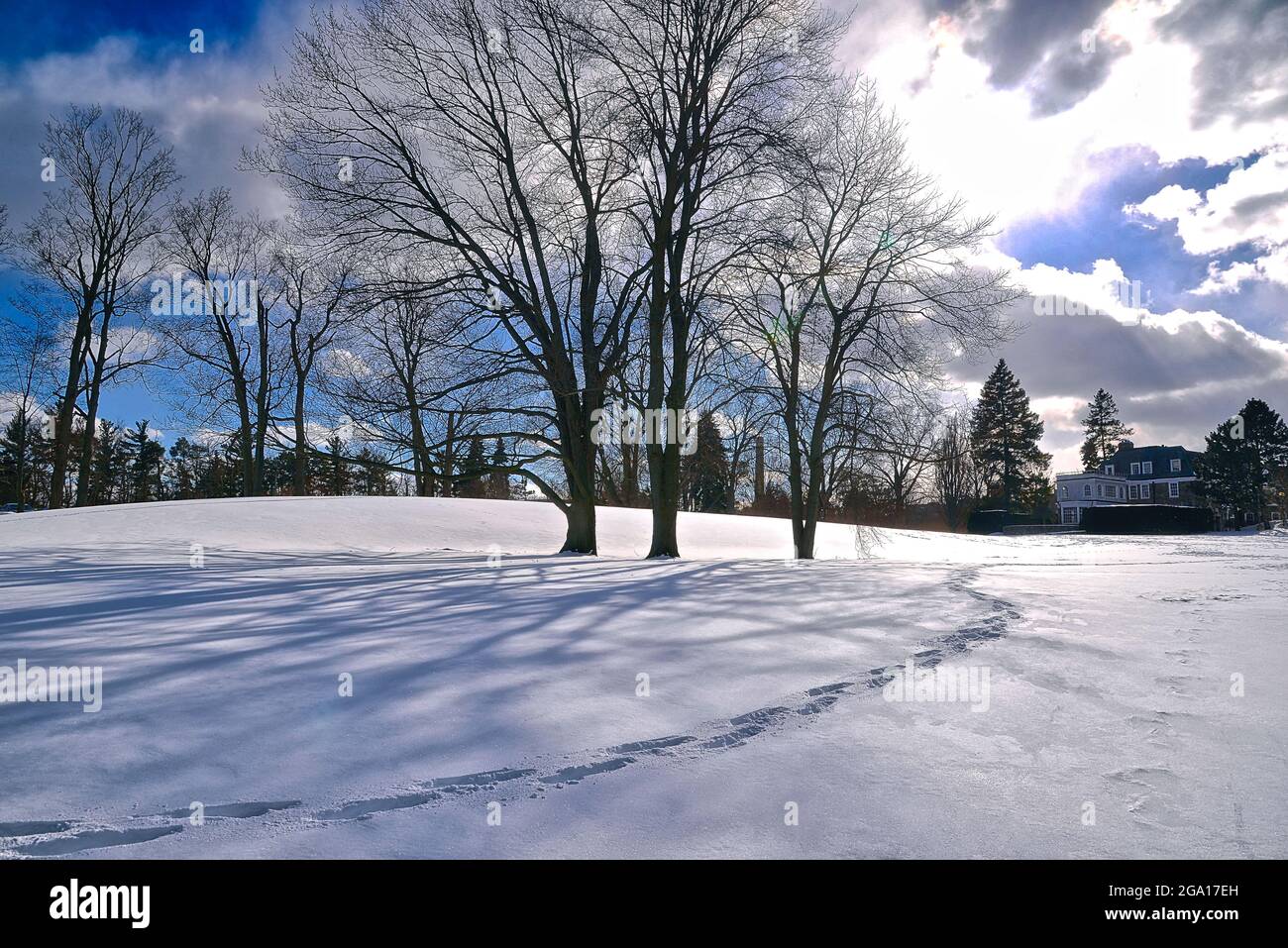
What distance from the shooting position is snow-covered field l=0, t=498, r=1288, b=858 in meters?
2.03

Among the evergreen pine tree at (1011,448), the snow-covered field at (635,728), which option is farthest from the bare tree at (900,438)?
the evergreen pine tree at (1011,448)

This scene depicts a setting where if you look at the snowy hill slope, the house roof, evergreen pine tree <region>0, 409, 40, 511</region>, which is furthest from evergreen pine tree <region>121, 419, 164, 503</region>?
the house roof

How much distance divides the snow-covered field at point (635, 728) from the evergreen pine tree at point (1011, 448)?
196 feet

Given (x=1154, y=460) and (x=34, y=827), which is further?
(x=1154, y=460)

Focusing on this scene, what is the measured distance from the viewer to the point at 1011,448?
197ft

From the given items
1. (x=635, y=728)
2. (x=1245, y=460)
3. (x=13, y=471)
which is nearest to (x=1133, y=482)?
(x=1245, y=460)

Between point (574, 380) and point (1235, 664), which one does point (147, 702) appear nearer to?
point (1235, 664)

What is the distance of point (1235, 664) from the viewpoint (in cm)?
375

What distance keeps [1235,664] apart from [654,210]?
11586mm

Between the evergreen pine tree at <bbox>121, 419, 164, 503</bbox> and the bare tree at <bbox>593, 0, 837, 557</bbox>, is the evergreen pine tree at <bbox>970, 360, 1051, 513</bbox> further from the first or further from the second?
the evergreen pine tree at <bbox>121, 419, 164, 503</bbox>

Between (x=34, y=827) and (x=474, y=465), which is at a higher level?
(x=474, y=465)

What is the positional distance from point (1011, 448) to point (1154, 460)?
24320mm

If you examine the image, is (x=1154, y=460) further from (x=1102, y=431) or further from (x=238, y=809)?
(x=238, y=809)

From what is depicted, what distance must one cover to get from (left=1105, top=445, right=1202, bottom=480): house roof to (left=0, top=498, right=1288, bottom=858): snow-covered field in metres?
79.9
